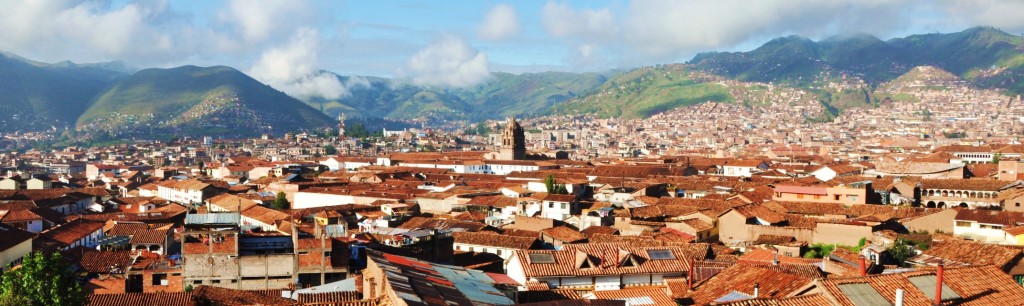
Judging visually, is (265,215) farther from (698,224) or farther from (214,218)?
(698,224)

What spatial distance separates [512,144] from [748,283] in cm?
6390

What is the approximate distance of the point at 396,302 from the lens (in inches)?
380

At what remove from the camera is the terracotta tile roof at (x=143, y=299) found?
1445cm

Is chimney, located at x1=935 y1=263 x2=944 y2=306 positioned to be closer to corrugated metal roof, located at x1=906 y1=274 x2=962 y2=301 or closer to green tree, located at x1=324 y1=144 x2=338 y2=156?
corrugated metal roof, located at x1=906 y1=274 x2=962 y2=301

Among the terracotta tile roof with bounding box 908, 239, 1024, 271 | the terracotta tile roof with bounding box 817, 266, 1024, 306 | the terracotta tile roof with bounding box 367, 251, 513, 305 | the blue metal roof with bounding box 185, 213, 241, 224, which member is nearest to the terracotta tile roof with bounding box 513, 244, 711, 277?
the terracotta tile roof with bounding box 367, 251, 513, 305

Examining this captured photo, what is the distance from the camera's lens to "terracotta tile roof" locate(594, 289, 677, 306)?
42.6 feet

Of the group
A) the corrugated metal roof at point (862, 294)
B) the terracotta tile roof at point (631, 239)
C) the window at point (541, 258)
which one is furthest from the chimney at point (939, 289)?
the terracotta tile roof at point (631, 239)

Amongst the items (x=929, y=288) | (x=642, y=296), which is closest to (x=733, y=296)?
(x=642, y=296)

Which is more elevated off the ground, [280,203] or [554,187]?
[554,187]

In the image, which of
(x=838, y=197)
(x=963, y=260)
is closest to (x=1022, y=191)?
(x=838, y=197)

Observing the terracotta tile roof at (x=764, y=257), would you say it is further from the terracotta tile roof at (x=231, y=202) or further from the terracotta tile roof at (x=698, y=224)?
the terracotta tile roof at (x=231, y=202)

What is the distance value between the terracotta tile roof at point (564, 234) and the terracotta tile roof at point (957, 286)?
14614mm

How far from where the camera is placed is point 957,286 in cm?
1145

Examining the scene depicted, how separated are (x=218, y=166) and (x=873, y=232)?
5892cm
